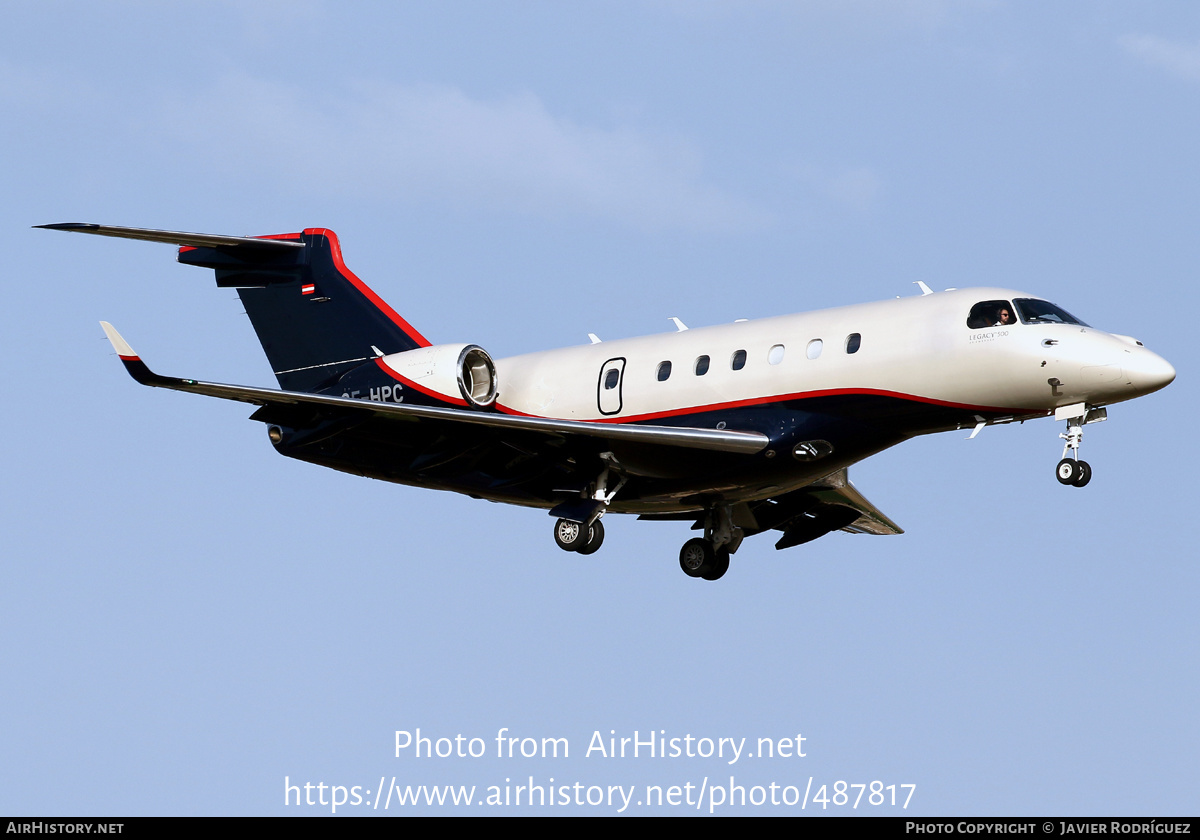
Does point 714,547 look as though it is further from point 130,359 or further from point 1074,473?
point 130,359

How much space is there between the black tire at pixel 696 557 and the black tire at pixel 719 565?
51 mm

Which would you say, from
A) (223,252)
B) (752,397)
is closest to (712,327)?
(752,397)

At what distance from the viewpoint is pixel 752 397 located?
78.6 feet

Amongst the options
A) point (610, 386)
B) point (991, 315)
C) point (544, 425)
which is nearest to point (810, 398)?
point (991, 315)

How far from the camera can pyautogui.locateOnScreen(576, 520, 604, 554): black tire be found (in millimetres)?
24812

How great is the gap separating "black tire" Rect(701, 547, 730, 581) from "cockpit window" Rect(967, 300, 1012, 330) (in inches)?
252

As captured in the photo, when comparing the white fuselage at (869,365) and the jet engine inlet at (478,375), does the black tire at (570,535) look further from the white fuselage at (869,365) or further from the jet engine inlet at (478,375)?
the jet engine inlet at (478,375)

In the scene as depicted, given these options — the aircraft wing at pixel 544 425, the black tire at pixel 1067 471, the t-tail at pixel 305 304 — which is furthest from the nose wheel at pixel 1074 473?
the t-tail at pixel 305 304
